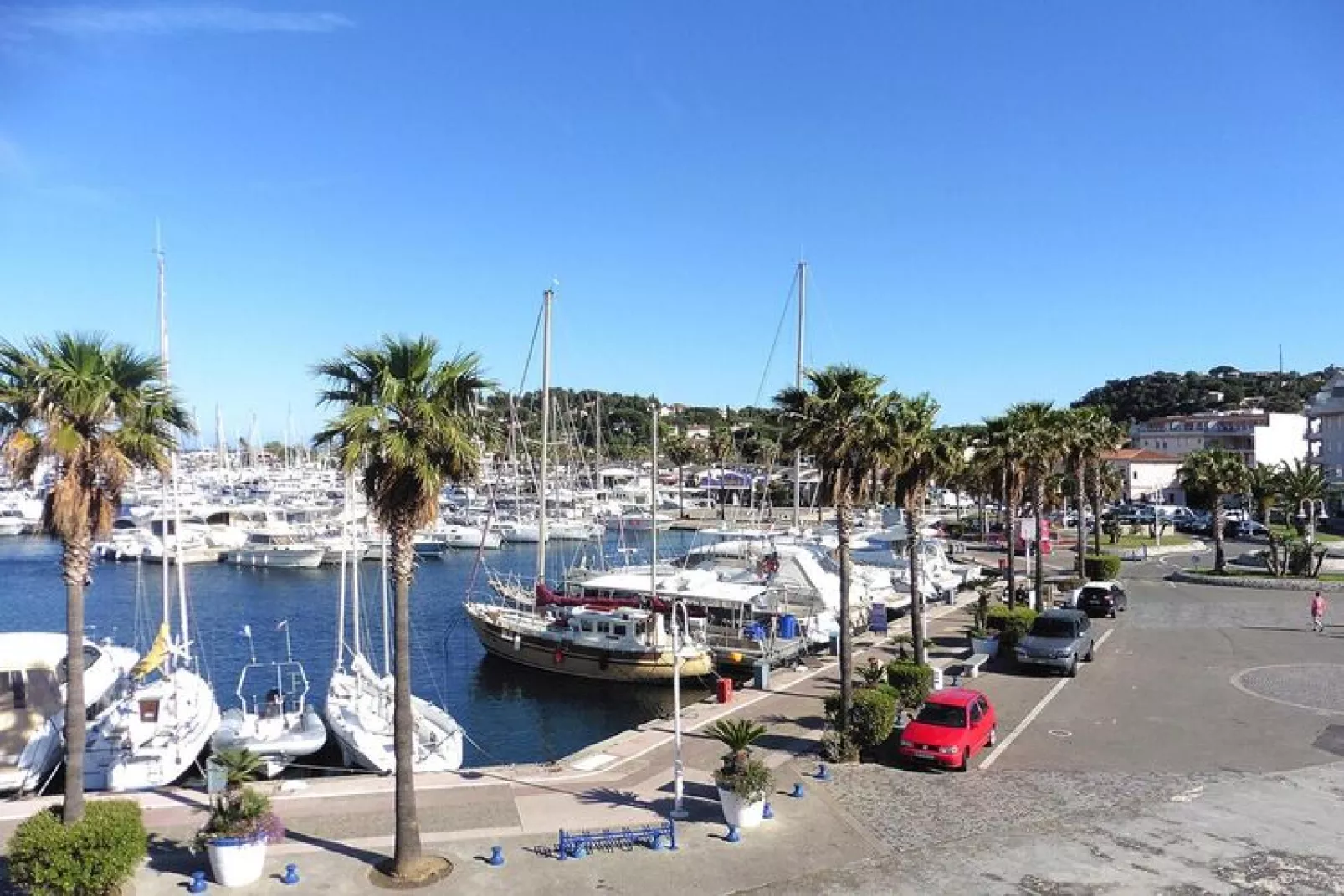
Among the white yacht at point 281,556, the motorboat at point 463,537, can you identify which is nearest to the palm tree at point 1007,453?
the white yacht at point 281,556

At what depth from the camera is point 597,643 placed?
37.0 m

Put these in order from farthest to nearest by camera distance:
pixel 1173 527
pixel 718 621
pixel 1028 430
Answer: pixel 1173 527
pixel 718 621
pixel 1028 430

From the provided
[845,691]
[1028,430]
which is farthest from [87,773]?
[1028,430]

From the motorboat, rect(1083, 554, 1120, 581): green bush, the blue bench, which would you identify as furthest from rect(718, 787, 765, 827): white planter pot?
the motorboat

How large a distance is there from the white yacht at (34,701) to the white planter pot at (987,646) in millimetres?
25739

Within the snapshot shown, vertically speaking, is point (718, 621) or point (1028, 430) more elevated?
point (1028, 430)

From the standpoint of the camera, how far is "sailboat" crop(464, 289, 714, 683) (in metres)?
36.2

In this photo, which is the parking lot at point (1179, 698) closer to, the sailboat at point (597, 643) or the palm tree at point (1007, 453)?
the palm tree at point (1007, 453)

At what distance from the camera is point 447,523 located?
98875 millimetres

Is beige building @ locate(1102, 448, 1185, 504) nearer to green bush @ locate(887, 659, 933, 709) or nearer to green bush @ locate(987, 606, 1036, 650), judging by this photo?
green bush @ locate(987, 606, 1036, 650)

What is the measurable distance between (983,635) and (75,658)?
27.9 m

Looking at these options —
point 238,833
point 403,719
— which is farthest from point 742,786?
point 238,833

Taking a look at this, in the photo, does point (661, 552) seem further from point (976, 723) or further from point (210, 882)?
point (210, 882)

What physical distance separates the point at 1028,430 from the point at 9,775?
33.2m
